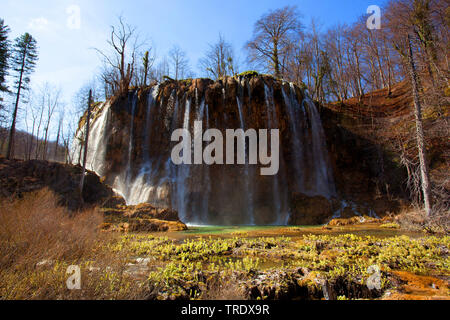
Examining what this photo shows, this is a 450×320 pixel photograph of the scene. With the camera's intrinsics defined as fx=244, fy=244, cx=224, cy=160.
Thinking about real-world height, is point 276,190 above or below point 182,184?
below

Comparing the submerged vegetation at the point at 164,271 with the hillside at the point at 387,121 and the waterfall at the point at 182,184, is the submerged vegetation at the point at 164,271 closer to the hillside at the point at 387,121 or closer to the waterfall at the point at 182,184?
the waterfall at the point at 182,184

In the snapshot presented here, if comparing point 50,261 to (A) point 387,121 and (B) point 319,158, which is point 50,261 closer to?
(B) point 319,158

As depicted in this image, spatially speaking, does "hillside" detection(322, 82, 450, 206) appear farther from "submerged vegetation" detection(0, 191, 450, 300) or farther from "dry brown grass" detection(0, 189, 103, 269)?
"dry brown grass" detection(0, 189, 103, 269)

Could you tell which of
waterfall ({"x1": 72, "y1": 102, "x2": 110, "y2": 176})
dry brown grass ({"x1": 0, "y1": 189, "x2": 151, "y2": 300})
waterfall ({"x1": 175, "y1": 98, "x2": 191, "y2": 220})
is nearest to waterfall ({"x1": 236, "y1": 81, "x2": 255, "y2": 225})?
waterfall ({"x1": 175, "y1": 98, "x2": 191, "y2": 220})

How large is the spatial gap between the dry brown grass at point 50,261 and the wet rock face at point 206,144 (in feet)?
44.3

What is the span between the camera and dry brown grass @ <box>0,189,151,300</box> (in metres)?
2.53

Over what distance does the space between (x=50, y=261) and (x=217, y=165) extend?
16.4 meters

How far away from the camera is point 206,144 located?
20.0 meters

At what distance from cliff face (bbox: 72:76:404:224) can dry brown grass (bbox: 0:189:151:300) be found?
1360 cm

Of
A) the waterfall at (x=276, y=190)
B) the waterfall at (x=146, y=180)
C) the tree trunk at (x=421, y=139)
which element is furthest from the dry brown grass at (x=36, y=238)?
the waterfall at (x=276, y=190)

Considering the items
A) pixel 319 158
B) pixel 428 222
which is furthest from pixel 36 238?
pixel 319 158

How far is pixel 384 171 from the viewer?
20.5m
